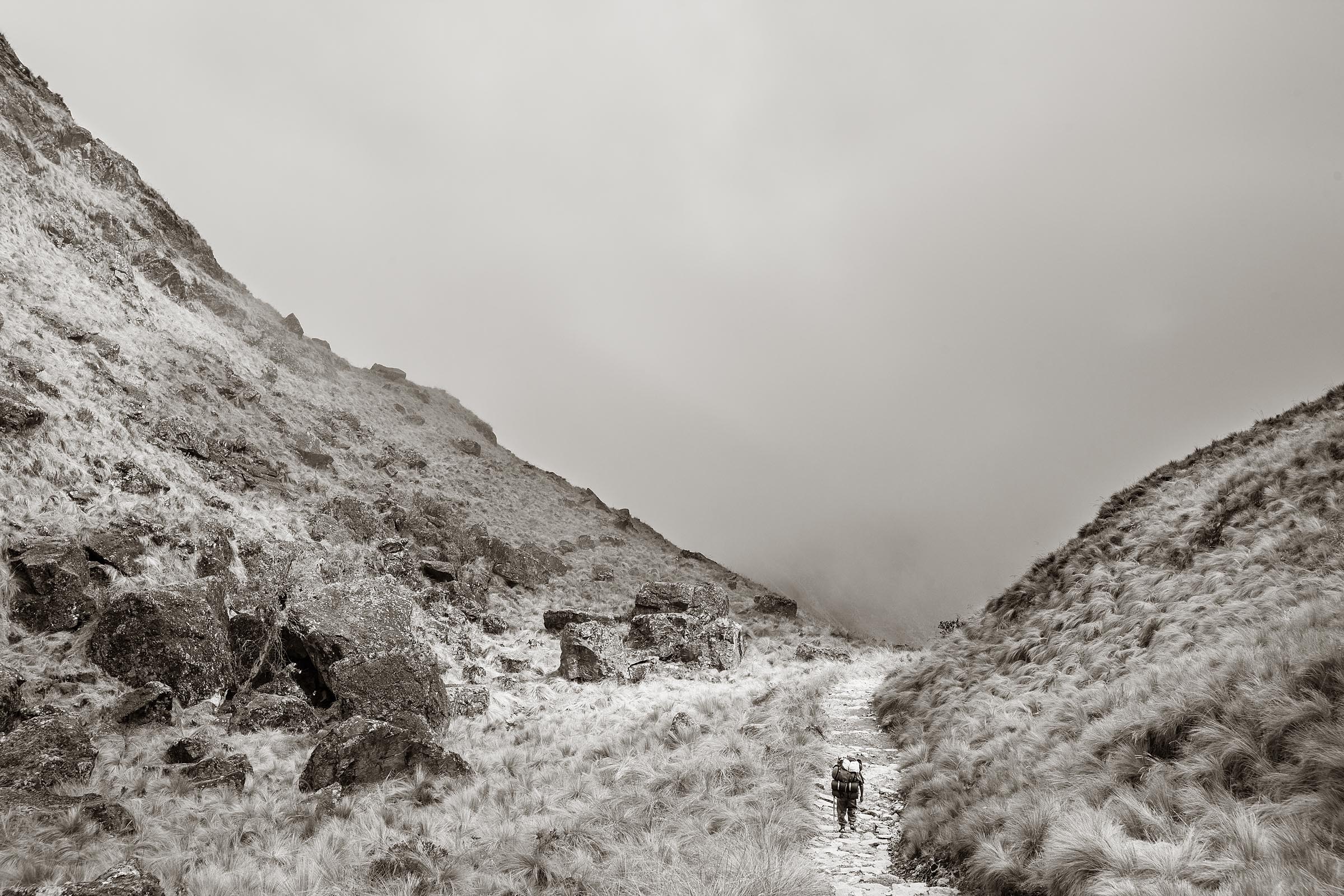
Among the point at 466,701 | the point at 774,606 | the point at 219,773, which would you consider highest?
the point at 774,606

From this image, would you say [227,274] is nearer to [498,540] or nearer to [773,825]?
[498,540]

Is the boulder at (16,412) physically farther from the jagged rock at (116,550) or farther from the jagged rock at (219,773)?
the jagged rock at (219,773)

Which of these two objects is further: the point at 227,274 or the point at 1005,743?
the point at 227,274

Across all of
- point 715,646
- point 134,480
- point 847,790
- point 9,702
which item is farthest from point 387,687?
point 715,646

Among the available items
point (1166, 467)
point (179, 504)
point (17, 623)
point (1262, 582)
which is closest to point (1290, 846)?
point (1262, 582)

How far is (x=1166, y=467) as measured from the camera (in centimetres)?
2184

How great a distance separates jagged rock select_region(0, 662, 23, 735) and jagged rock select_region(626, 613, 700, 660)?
67.8 ft

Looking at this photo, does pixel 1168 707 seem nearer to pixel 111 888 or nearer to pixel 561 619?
pixel 111 888

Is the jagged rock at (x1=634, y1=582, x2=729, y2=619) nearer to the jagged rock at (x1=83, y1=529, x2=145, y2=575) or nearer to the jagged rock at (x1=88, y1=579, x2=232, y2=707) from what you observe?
the jagged rock at (x1=88, y1=579, x2=232, y2=707)

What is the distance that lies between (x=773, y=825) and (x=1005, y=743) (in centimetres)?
430

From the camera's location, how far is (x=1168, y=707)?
8.20 meters

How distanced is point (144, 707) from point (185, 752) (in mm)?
1750

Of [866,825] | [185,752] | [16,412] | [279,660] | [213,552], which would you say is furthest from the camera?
[213,552]

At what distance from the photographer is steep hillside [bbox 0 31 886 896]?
9.46 metres
